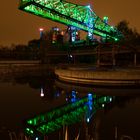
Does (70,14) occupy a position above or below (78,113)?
above

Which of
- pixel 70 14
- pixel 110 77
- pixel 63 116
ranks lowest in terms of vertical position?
pixel 63 116

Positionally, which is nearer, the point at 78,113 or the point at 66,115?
the point at 66,115

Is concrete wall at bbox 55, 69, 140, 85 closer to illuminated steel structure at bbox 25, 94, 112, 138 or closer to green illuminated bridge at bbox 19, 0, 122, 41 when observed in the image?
illuminated steel structure at bbox 25, 94, 112, 138

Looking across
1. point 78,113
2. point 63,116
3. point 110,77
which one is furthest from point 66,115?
point 110,77

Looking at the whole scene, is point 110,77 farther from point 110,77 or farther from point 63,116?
point 63,116

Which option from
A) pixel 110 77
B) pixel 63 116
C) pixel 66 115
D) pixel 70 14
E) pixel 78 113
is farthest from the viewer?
pixel 70 14

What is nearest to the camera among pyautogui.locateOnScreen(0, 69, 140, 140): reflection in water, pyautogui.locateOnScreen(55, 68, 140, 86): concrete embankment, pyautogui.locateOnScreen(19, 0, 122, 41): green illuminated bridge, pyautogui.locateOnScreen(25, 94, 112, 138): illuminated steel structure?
pyautogui.locateOnScreen(0, 69, 140, 140): reflection in water

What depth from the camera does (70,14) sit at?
76125 mm

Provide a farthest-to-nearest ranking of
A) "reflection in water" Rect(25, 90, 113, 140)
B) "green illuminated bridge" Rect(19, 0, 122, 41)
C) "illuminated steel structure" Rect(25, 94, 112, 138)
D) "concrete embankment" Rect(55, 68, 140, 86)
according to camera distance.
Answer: "green illuminated bridge" Rect(19, 0, 122, 41) → "concrete embankment" Rect(55, 68, 140, 86) → "illuminated steel structure" Rect(25, 94, 112, 138) → "reflection in water" Rect(25, 90, 113, 140)

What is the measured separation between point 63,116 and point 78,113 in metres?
1.07

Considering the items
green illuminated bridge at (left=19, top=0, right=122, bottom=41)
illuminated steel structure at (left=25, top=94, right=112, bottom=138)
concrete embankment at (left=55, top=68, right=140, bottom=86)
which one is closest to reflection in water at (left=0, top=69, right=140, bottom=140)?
illuminated steel structure at (left=25, top=94, right=112, bottom=138)

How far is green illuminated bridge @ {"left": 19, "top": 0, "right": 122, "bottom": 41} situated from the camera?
6270 centimetres

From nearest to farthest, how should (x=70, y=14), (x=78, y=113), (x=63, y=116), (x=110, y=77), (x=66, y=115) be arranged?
(x=63, y=116), (x=66, y=115), (x=78, y=113), (x=110, y=77), (x=70, y=14)

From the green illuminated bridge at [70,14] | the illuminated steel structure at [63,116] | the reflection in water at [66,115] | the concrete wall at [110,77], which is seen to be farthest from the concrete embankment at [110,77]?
the green illuminated bridge at [70,14]
